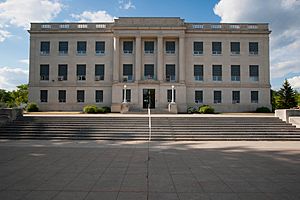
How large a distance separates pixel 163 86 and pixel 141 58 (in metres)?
5.87

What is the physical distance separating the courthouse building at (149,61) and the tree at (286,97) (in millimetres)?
13259

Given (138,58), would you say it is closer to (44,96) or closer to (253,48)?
(44,96)

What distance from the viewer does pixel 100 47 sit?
37.4 m

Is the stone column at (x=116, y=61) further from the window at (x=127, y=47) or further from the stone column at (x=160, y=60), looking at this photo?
the stone column at (x=160, y=60)

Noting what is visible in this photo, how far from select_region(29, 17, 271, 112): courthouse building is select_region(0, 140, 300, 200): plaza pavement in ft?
90.0

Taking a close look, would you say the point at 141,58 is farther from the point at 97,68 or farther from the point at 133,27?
the point at 97,68

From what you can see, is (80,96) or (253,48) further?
(253,48)

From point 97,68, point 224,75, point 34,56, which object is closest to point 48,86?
point 34,56

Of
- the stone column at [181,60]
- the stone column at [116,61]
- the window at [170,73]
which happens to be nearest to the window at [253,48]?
the stone column at [181,60]

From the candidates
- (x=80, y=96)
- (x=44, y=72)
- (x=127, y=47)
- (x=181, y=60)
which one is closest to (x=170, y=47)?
(x=181, y=60)

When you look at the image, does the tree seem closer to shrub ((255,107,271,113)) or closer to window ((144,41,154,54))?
shrub ((255,107,271,113))

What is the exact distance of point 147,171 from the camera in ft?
23.4

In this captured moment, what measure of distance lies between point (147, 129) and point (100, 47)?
81.6 feet

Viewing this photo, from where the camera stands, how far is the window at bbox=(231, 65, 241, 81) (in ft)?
123
